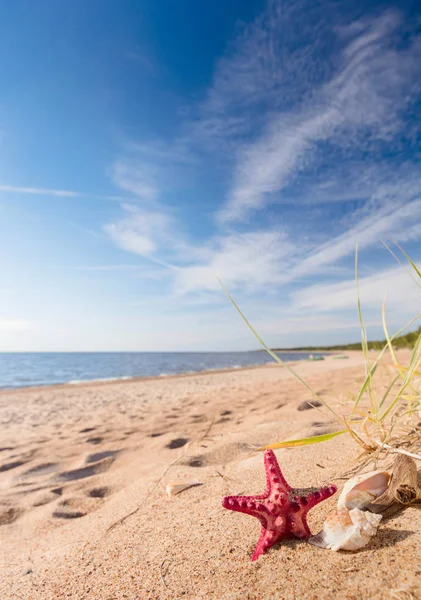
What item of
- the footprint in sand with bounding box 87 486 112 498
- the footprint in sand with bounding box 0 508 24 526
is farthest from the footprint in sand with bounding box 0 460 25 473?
the footprint in sand with bounding box 87 486 112 498

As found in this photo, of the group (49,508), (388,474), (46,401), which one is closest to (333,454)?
(388,474)

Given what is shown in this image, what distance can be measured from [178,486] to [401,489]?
1260 millimetres

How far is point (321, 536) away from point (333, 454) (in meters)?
0.92

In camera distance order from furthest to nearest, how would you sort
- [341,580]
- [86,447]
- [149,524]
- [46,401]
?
1. [46,401]
2. [86,447]
3. [149,524]
4. [341,580]

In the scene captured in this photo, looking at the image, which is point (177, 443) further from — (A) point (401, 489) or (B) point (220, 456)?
(A) point (401, 489)

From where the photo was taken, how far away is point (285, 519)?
4.22ft

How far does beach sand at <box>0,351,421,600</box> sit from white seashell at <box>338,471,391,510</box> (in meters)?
0.09

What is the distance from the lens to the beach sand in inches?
46.0

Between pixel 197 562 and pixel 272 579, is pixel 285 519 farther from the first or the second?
pixel 197 562

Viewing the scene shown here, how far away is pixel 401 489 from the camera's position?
4.62 feet

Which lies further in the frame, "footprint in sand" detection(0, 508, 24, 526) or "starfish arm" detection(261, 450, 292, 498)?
"footprint in sand" detection(0, 508, 24, 526)

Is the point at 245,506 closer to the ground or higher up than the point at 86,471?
higher up

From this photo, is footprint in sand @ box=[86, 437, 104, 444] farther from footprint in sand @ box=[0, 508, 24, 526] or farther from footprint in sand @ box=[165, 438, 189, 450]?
footprint in sand @ box=[0, 508, 24, 526]

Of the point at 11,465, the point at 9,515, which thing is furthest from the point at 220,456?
the point at 11,465
